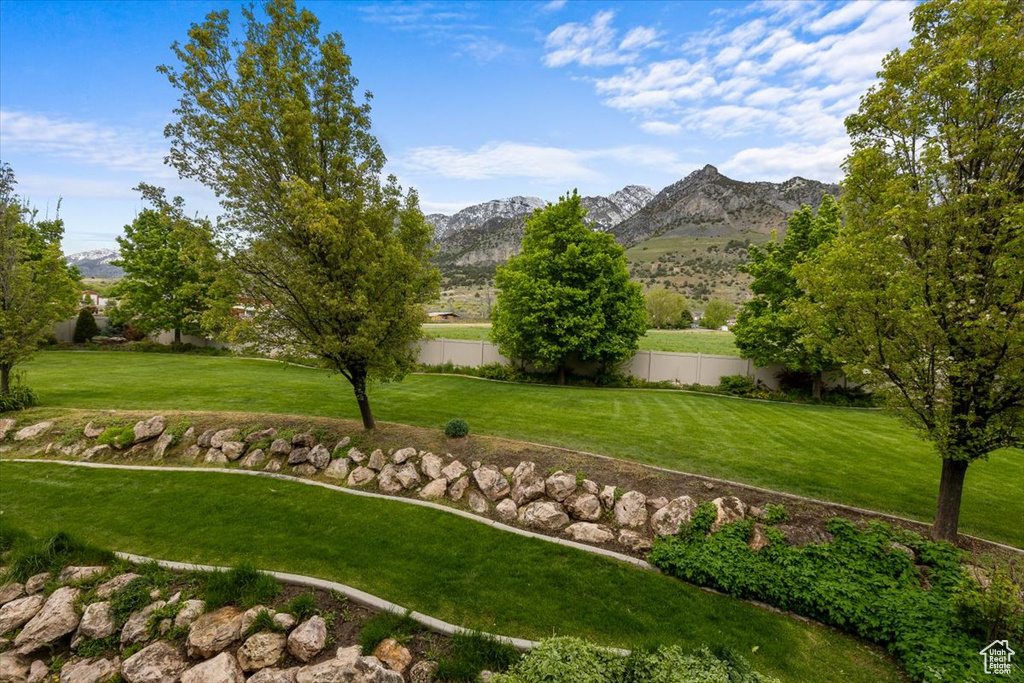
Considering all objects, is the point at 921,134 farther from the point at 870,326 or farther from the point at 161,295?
the point at 161,295

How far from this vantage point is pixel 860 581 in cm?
603

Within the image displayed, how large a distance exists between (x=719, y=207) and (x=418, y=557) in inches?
5352

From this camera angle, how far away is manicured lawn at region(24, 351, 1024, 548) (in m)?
9.02

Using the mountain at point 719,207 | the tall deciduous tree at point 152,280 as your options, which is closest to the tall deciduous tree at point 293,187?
the tall deciduous tree at point 152,280

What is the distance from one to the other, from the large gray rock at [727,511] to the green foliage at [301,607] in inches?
247

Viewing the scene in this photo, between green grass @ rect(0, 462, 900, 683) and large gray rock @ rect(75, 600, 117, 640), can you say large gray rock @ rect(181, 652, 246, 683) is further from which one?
large gray rock @ rect(75, 600, 117, 640)

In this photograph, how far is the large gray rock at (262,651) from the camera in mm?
5203

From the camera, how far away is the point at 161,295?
28859mm

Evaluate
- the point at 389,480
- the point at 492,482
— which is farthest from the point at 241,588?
the point at 492,482

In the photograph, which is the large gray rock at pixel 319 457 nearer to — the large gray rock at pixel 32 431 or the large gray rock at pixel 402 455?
the large gray rock at pixel 402 455

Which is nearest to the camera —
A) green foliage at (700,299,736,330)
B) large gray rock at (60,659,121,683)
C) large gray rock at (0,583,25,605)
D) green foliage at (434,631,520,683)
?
green foliage at (434,631,520,683)


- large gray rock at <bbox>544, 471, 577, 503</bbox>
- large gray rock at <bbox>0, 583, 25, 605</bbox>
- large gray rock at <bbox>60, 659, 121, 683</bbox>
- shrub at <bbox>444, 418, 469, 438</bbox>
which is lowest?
large gray rock at <bbox>60, 659, 121, 683</bbox>

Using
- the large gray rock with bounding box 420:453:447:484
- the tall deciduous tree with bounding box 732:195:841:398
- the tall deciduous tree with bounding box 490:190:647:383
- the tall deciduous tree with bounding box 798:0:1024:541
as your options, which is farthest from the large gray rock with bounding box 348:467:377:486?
the tall deciduous tree with bounding box 732:195:841:398

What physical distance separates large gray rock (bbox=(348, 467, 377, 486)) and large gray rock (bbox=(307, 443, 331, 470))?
0.86m
